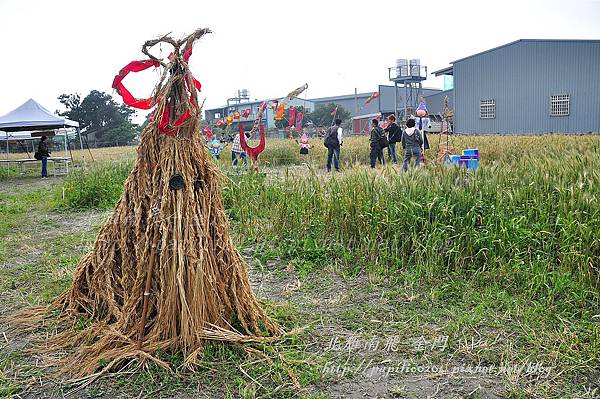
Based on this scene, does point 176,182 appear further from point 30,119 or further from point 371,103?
point 371,103

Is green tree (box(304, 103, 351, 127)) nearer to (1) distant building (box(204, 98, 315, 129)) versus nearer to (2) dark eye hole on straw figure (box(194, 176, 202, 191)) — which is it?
(1) distant building (box(204, 98, 315, 129))

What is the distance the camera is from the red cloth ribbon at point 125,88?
11.0 ft

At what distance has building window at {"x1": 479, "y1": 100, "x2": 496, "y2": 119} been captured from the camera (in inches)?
1205

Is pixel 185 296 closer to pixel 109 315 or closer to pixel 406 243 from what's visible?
pixel 109 315

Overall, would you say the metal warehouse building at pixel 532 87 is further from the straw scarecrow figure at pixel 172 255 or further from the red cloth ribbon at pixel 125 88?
the red cloth ribbon at pixel 125 88

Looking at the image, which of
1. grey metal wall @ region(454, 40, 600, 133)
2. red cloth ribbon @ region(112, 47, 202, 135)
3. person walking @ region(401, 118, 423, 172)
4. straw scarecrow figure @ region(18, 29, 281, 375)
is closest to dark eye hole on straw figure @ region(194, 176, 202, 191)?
straw scarecrow figure @ region(18, 29, 281, 375)

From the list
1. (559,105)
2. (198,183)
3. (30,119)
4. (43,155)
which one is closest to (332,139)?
(30,119)

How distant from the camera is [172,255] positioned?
10.5ft

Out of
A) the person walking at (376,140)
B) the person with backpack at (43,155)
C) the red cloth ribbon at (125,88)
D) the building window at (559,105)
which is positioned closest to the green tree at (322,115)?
the building window at (559,105)

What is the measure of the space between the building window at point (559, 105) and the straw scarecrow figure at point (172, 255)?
95.7ft

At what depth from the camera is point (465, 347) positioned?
335cm

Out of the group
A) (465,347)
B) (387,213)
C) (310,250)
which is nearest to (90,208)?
(310,250)

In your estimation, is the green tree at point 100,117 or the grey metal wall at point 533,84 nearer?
the grey metal wall at point 533,84

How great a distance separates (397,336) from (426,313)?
1.57 ft
